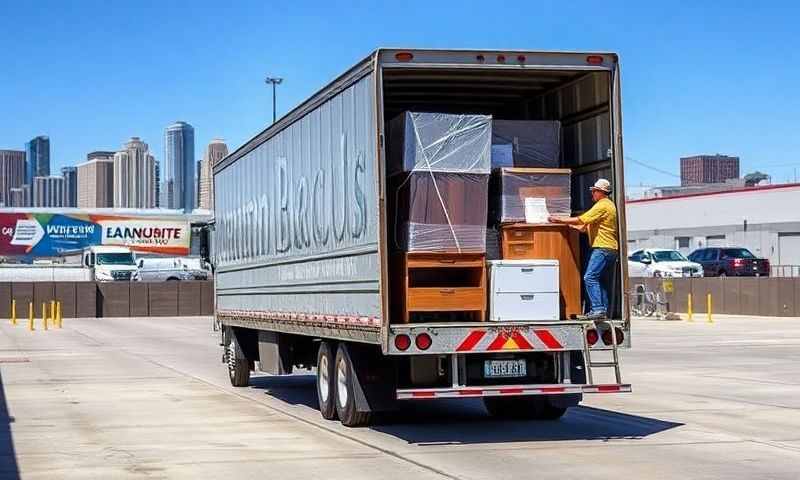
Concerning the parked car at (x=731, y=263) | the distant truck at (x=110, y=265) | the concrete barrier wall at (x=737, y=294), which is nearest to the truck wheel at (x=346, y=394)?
the concrete barrier wall at (x=737, y=294)

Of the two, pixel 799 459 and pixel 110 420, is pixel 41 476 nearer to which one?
pixel 110 420

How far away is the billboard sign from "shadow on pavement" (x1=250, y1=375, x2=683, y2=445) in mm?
70599

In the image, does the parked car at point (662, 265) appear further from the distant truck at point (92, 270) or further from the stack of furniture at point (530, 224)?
the stack of furniture at point (530, 224)

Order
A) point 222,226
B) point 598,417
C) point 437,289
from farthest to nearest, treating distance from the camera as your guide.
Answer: point 222,226, point 598,417, point 437,289

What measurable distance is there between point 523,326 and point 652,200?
2675 inches

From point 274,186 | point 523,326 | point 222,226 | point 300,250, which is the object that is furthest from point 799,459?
point 222,226

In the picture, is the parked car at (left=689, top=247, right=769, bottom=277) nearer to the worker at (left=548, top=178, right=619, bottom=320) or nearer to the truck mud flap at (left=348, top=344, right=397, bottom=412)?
the worker at (left=548, top=178, right=619, bottom=320)

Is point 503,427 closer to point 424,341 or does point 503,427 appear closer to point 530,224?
point 424,341

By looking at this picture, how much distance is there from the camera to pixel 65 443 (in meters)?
13.3

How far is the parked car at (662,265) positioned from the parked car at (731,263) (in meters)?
0.50

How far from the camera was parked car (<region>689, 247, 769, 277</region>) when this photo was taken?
5434 cm

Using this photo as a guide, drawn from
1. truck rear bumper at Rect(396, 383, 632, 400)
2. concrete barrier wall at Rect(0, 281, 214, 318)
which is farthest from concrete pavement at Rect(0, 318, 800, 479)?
concrete barrier wall at Rect(0, 281, 214, 318)

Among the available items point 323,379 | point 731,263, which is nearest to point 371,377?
point 323,379

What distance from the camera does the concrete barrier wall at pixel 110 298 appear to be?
5653 centimetres
